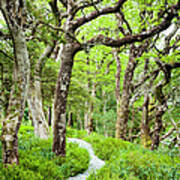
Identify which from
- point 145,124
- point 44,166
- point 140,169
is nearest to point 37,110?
point 44,166

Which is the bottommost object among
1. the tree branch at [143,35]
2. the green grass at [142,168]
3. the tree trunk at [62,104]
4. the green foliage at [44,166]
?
the green grass at [142,168]

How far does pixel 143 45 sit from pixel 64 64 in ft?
14.7

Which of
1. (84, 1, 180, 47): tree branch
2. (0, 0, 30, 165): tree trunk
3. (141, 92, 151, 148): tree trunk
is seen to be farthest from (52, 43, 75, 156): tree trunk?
(141, 92, 151, 148): tree trunk

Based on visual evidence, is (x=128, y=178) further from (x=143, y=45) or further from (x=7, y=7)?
(x=143, y=45)

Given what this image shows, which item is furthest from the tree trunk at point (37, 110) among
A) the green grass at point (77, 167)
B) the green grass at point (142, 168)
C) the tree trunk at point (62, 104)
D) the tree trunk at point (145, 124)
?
the tree trunk at point (145, 124)

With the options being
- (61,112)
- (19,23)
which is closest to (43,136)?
(61,112)

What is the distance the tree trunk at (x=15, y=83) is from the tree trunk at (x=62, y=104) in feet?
5.14

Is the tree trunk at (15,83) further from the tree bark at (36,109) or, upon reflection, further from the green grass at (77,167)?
the tree bark at (36,109)

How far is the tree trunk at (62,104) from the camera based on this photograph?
570 centimetres

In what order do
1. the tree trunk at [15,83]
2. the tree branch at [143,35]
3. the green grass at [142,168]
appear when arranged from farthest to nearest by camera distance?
the tree branch at [143,35] → the green grass at [142,168] → the tree trunk at [15,83]

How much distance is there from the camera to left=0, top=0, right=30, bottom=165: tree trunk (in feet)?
13.0

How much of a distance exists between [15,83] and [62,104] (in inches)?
75.2

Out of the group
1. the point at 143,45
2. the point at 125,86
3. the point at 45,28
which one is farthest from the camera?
the point at 125,86

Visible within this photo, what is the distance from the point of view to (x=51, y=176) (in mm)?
4238
